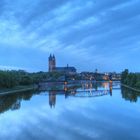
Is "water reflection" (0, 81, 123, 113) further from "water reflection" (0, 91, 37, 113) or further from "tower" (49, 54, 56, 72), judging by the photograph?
"tower" (49, 54, 56, 72)

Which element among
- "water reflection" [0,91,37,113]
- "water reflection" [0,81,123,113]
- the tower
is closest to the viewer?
"water reflection" [0,91,37,113]

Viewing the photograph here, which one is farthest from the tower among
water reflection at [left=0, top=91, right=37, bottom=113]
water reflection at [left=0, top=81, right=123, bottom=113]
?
water reflection at [left=0, top=91, right=37, bottom=113]

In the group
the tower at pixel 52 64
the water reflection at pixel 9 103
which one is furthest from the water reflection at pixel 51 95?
the tower at pixel 52 64

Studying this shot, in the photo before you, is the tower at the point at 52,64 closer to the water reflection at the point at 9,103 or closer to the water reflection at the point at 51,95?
the water reflection at the point at 51,95

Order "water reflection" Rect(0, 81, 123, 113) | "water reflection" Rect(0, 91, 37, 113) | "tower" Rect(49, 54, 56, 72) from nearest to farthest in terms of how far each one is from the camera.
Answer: "water reflection" Rect(0, 91, 37, 113) < "water reflection" Rect(0, 81, 123, 113) < "tower" Rect(49, 54, 56, 72)

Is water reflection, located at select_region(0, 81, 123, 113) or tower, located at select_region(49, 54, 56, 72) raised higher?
tower, located at select_region(49, 54, 56, 72)

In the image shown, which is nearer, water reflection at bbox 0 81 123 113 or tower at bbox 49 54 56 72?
water reflection at bbox 0 81 123 113

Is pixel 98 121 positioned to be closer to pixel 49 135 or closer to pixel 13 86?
pixel 49 135

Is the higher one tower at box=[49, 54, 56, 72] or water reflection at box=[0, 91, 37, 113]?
tower at box=[49, 54, 56, 72]

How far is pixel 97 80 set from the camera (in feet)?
482

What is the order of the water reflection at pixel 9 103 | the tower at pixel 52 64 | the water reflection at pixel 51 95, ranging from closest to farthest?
the water reflection at pixel 9 103 < the water reflection at pixel 51 95 < the tower at pixel 52 64

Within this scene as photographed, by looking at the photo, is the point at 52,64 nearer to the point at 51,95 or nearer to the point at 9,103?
the point at 51,95

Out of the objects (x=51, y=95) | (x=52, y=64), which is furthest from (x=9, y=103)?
(x=52, y=64)

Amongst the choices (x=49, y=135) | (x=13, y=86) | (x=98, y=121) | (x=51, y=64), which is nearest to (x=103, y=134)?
(x=49, y=135)
